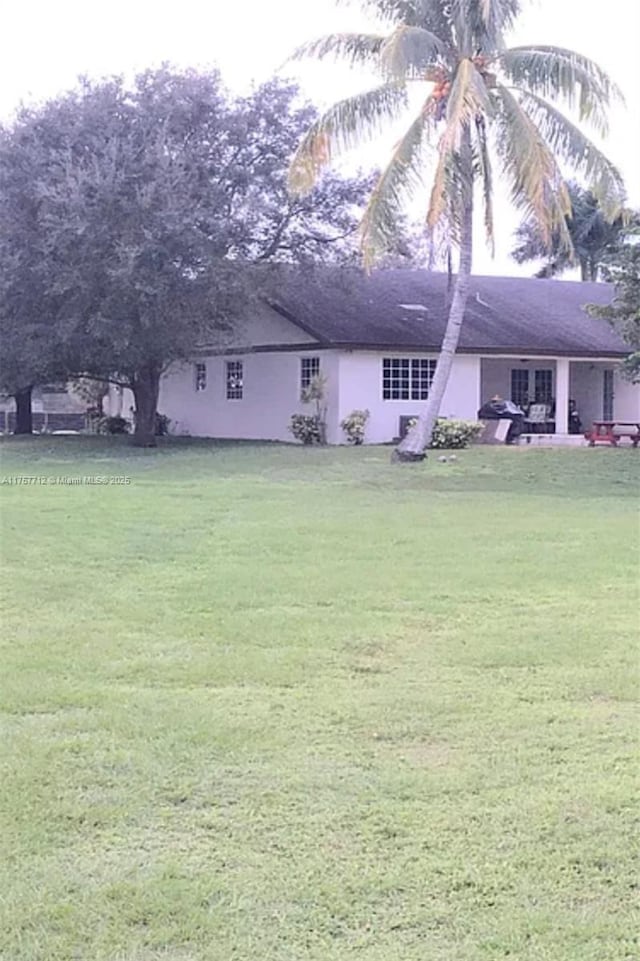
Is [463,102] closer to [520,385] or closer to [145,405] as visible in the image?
[145,405]

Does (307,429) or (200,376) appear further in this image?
(200,376)

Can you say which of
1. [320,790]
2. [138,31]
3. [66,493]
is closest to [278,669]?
[320,790]

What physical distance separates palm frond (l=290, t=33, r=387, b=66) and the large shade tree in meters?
3.94

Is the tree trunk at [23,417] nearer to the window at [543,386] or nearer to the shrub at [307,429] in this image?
the shrub at [307,429]

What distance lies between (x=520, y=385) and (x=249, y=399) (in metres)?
7.41

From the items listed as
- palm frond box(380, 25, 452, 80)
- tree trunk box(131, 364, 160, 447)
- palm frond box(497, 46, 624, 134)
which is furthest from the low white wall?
palm frond box(497, 46, 624, 134)

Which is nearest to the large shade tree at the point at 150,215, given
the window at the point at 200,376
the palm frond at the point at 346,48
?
the palm frond at the point at 346,48

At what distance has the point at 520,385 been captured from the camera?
96.6 feet

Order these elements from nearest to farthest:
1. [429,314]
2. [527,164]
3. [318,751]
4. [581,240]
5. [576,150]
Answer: [318,751], [527,164], [576,150], [429,314], [581,240]

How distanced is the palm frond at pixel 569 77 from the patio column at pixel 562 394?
30.3ft

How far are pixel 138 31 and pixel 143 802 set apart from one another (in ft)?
41.3

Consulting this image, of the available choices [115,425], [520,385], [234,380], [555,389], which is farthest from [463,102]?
[115,425]

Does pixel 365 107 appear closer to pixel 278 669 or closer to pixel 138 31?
pixel 138 31

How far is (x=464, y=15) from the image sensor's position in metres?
18.8
